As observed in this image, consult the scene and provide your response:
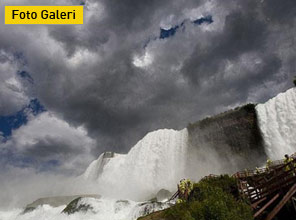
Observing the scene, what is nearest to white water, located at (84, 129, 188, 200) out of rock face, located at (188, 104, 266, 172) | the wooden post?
rock face, located at (188, 104, 266, 172)

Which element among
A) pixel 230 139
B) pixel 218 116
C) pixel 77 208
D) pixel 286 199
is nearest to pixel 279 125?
pixel 230 139

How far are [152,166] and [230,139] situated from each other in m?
19.3

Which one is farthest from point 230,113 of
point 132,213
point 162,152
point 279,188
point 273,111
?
point 279,188

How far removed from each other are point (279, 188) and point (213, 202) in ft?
13.6

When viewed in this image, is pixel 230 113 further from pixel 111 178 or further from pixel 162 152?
pixel 111 178

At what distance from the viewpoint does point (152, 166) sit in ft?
179

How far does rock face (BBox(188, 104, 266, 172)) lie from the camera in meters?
43.1

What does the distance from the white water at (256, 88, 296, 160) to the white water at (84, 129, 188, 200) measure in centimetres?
1889

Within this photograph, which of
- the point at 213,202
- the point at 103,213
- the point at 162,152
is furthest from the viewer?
the point at 162,152

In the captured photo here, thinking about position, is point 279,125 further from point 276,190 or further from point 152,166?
point 152,166

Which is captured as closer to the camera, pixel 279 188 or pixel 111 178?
pixel 279 188

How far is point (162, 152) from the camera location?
179 feet

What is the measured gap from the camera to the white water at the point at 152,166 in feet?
171

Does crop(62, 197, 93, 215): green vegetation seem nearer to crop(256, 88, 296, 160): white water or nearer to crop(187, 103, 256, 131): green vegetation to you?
crop(187, 103, 256, 131): green vegetation
